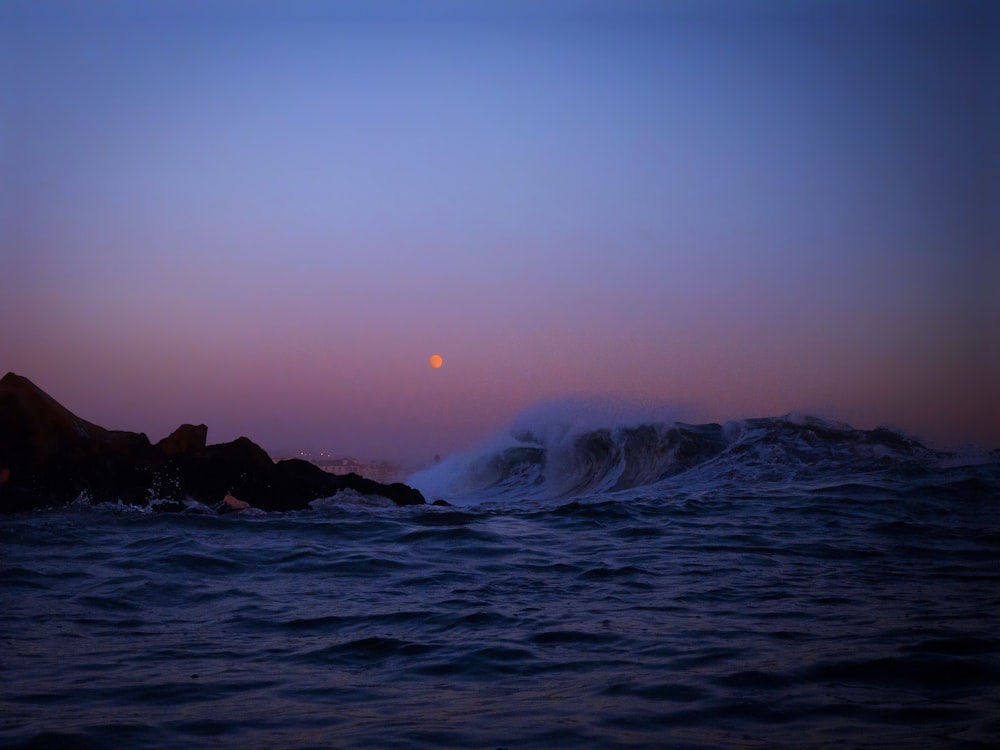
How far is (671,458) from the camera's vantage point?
19156 millimetres

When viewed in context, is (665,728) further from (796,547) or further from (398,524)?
(398,524)

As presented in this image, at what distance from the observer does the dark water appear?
385 centimetres

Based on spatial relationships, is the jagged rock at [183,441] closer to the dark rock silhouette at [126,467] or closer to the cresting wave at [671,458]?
the dark rock silhouette at [126,467]

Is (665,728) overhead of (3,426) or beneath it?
beneath

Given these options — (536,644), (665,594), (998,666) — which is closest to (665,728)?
(536,644)

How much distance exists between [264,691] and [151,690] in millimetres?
578

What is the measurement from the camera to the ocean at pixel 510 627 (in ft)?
12.7

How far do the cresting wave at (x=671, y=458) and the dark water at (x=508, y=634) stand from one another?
5.55m

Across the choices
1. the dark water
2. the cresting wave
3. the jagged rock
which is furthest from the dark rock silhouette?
the cresting wave

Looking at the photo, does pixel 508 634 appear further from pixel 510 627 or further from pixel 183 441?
pixel 183 441

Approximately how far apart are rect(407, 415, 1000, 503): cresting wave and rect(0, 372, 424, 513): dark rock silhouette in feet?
21.5

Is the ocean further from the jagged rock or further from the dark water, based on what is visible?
the jagged rock

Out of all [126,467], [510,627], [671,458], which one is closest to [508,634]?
[510,627]

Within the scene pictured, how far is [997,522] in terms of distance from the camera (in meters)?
9.76
